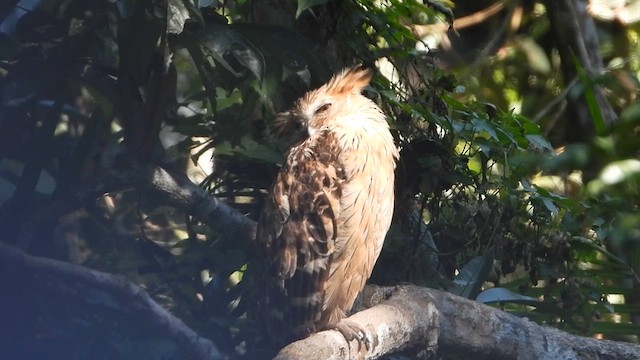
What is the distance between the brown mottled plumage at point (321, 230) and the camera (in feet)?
9.39

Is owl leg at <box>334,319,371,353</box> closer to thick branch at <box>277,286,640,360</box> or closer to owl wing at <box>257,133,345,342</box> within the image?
thick branch at <box>277,286,640,360</box>

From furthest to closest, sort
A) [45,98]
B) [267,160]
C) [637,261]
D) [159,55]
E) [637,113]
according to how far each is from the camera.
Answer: [637,261] < [267,160] < [45,98] < [159,55] < [637,113]

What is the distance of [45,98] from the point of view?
2.83m

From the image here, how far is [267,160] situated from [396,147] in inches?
16.5

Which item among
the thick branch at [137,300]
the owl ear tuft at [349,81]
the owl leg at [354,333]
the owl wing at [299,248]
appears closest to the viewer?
the owl leg at [354,333]

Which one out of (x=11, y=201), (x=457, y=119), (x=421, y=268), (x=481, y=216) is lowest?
(x=11, y=201)

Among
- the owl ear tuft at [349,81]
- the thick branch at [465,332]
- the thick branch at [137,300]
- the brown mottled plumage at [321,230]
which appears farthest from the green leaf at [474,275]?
the thick branch at [137,300]

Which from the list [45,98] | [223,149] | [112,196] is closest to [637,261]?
[223,149]

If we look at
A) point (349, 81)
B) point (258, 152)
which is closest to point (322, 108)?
point (349, 81)

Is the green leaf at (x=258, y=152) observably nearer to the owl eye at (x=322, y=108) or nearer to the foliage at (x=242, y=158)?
the foliage at (x=242, y=158)

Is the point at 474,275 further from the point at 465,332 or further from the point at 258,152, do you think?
the point at 258,152

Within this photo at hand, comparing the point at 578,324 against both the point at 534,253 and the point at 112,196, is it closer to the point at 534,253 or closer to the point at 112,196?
the point at 534,253

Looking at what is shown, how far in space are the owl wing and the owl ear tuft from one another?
0.88 ft

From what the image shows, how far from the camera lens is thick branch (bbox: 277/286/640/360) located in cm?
269
